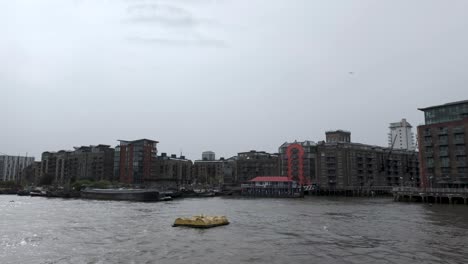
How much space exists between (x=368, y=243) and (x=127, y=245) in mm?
25548

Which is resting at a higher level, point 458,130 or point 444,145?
point 458,130

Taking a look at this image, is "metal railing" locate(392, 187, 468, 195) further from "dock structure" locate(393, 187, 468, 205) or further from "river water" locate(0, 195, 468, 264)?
"river water" locate(0, 195, 468, 264)

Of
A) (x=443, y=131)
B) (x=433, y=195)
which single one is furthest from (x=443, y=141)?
(x=433, y=195)

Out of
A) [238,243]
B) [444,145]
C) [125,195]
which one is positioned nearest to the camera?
[238,243]

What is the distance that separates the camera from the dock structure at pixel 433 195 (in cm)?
11550

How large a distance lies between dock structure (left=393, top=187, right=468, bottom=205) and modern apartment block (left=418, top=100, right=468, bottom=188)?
13.6 meters

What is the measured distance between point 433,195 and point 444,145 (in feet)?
84.6

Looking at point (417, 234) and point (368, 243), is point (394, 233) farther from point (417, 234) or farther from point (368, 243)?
point (368, 243)

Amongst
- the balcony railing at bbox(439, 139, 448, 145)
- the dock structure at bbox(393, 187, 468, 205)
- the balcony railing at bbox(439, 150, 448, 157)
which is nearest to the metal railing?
the dock structure at bbox(393, 187, 468, 205)

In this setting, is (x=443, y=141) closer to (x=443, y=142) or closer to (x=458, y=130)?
(x=443, y=142)

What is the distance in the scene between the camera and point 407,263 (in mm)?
32719

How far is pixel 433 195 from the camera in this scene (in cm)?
12212

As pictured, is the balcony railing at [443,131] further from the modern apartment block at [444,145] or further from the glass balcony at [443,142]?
the glass balcony at [443,142]

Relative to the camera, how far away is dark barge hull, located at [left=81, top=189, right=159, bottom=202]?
149 meters
